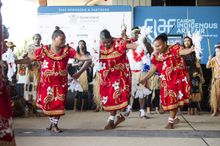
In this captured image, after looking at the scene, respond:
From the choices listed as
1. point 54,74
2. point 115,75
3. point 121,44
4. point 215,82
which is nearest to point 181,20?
point 215,82

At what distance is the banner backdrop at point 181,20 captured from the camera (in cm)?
883

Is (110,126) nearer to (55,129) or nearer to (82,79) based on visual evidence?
(55,129)

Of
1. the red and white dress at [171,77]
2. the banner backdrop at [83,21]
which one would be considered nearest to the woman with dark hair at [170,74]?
the red and white dress at [171,77]

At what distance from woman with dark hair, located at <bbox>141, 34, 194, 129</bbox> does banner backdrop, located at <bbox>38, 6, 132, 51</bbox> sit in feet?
8.95

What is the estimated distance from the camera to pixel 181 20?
8.88 m

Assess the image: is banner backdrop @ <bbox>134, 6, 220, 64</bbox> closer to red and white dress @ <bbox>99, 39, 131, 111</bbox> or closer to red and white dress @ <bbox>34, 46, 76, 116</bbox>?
red and white dress @ <bbox>99, 39, 131, 111</bbox>

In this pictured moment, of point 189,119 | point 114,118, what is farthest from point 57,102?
point 189,119

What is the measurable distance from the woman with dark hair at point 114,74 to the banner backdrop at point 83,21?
2759 millimetres

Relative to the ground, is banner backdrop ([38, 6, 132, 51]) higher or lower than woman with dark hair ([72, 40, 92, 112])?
higher

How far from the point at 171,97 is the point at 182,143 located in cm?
139

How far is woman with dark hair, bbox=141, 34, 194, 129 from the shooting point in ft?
19.6

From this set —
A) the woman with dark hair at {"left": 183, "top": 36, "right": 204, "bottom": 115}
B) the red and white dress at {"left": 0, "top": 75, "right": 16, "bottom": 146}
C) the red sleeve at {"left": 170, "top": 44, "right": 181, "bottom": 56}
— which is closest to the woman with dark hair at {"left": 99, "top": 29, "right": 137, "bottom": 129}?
the red sleeve at {"left": 170, "top": 44, "right": 181, "bottom": 56}

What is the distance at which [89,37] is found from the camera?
8.80 metres

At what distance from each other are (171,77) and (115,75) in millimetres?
795
